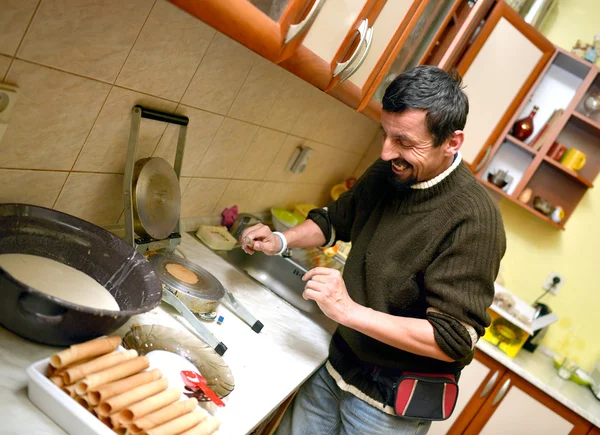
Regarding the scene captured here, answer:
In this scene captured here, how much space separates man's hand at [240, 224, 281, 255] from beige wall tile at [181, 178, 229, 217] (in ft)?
0.90

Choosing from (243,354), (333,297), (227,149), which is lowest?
(243,354)

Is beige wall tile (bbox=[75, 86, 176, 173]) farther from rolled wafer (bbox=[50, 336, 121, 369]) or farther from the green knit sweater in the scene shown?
the green knit sweater

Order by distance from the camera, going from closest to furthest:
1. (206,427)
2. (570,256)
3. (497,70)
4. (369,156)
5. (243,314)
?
(206,427) → (243,314) → (497,70) → (570,256) → (369,156)

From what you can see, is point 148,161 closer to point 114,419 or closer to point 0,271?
point 0,271

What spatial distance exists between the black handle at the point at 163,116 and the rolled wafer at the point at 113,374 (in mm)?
619

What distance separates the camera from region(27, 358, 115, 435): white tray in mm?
721

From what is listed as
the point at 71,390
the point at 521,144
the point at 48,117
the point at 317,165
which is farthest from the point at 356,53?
the point at 521,144

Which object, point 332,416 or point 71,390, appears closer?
point 71,390

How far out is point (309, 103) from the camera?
200 cm

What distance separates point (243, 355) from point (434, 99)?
0.77m

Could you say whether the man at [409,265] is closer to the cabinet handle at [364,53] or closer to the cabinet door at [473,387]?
the cabinet handle at [364,53]

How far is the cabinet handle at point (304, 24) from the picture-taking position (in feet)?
3.26

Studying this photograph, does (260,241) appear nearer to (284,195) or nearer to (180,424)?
(180,424)

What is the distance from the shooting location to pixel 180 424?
31.5 inches
